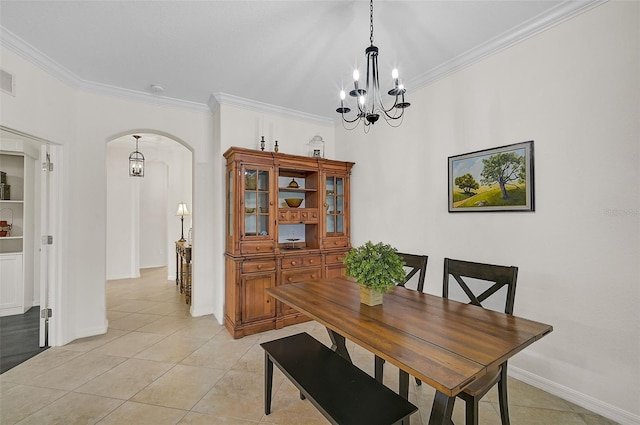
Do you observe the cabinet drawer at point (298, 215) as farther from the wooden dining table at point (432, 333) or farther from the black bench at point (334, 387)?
the black bench at point (334, 387)

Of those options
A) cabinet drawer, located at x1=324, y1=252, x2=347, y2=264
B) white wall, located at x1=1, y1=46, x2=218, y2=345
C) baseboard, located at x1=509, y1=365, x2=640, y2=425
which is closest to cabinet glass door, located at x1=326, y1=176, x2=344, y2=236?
cabinet drawer, located at x1=324, y1=252, x2=347, y2=264

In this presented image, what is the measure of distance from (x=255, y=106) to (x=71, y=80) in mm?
1979

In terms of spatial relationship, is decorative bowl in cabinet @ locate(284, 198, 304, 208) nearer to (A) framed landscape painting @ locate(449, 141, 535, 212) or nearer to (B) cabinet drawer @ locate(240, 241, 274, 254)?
(B) cabinet drawer @ locate(240, 241, 274, 254)

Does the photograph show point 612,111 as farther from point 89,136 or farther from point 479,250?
point 89,136

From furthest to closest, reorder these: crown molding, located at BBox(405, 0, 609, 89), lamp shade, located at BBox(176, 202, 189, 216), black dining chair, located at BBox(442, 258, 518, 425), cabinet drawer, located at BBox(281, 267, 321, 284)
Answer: lamp shade, located at BBox(176, 202, 189, 216) < cabinet drawer, located at BBox(281, 267, 321, 284) < crown molding, located at BBox(405, 0, 609, 89) < black dining chair, located at BBox(442, 258, 518, 425)

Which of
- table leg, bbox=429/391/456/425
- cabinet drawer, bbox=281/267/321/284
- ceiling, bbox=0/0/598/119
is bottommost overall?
table leg, bbox=429/391/456/425

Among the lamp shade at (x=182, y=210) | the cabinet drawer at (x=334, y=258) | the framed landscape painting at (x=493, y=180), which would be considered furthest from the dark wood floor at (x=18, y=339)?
the framed landscape painting at (x=493, y=180)

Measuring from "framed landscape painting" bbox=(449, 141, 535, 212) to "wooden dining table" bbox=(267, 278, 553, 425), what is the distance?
115cm

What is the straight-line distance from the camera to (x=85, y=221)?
10.6 feet

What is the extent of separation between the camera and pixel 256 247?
343cm

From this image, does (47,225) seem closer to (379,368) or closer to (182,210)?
(182,210)

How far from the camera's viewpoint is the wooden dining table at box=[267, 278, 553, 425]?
3.57 ft

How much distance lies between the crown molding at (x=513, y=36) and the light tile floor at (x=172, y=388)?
289 centimetres

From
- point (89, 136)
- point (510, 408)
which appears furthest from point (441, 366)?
point (89, 136)
